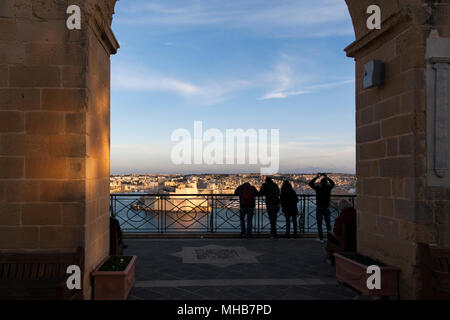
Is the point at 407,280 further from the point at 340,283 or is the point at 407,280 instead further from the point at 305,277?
the point at 305,277

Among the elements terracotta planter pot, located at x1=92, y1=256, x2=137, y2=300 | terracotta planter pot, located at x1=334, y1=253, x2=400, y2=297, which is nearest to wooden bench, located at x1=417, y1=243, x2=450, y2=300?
terracotta planter pot, located at x1=334, y1=253, x2=400, y2=297

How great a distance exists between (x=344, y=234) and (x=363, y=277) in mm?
1282

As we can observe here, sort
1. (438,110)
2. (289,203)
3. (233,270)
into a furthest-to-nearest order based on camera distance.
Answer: (289,203) → (233,270) → (438,110)

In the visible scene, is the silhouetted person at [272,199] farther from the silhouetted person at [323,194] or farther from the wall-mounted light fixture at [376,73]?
the wall-mounted light fixture at [376,73]

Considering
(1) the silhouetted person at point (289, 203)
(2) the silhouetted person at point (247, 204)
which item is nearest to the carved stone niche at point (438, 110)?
(1) the silhouetted person at point (289, 203)

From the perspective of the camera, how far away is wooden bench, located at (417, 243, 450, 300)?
3.40 meters

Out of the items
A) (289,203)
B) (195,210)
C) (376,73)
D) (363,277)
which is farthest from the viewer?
(195,210)

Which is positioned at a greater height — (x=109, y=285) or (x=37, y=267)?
(x=37, y=267)

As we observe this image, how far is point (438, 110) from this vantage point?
361cm

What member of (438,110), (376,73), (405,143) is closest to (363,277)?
(405,143)

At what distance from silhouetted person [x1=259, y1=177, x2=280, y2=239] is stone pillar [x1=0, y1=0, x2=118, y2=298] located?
5.21 metres

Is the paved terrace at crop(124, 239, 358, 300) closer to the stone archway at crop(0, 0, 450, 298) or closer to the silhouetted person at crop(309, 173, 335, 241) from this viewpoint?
the silhouetted person at crop(309, 173, 335, 241)

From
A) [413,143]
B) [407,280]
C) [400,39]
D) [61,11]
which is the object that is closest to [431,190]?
[413,143]

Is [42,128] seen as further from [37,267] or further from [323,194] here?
[323,194]
